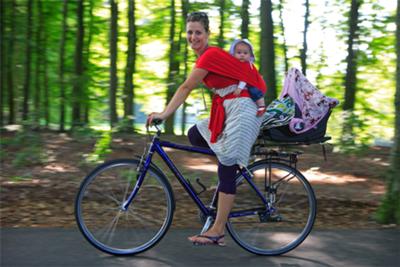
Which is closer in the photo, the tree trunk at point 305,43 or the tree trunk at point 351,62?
the tree trunk at point 351,62

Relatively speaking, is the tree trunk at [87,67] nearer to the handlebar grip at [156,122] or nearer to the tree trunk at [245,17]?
the tree trunk at [245,17]

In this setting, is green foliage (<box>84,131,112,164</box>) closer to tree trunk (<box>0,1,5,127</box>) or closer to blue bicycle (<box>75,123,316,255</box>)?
blue bicycle (<box>75,123,316,255</box>)

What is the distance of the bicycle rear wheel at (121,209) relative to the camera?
4.28 m

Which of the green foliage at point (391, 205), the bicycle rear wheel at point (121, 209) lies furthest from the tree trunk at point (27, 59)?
the green foliage at point (391, 205)

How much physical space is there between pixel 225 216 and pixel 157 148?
0.77 metres

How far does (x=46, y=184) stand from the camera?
6957 millimetres

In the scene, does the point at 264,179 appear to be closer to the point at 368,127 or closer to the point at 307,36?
the point at 368,127

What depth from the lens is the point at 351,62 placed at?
1380 centimetres

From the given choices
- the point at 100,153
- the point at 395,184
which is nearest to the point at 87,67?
the point at 100,153

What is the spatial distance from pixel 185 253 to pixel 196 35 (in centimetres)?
173

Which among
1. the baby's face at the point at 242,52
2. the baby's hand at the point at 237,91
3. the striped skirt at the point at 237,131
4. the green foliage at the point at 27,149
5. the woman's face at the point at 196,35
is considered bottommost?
the green foliage at the point at 27,149

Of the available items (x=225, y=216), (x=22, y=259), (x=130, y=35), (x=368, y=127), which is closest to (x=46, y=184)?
(x=22, y=259)

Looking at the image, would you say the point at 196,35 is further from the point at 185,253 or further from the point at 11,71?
the point at 11,71

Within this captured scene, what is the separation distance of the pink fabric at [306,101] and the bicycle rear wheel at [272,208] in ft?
1.58
